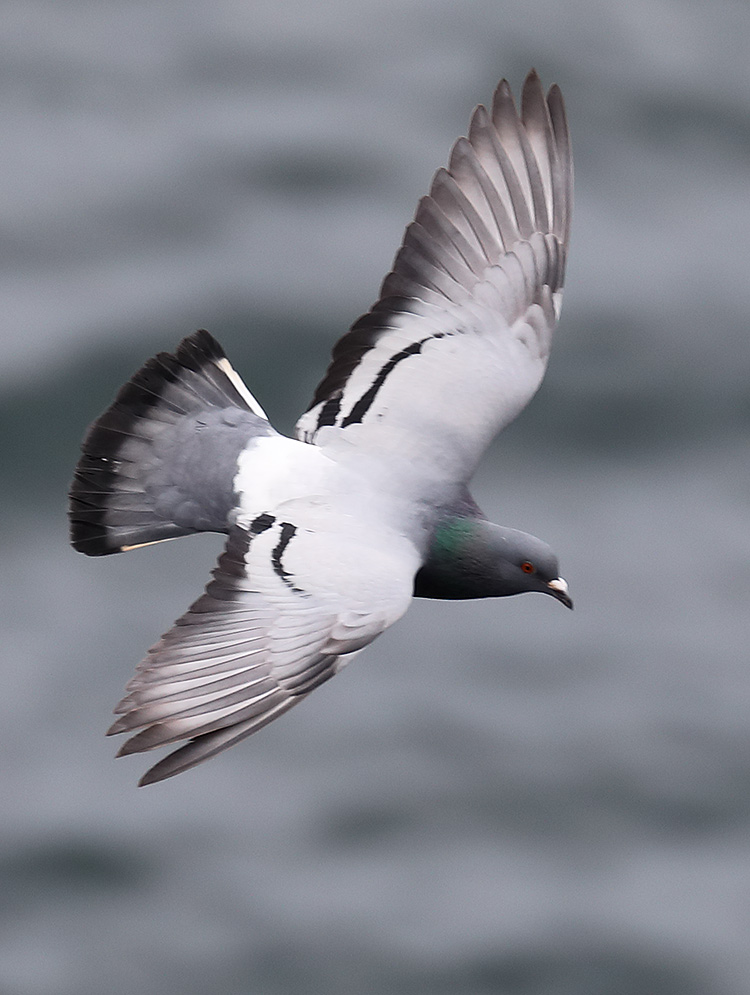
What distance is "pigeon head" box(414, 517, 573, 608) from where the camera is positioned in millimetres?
9992

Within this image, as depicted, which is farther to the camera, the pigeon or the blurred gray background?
the blurred gray background

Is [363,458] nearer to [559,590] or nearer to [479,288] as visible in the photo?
[559,590]

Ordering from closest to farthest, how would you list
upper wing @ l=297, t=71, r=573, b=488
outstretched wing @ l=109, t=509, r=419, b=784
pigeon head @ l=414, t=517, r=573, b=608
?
outstretched wing @ l=109, t=509, r=419, b=784 < pigeon head @ l=414, t=517, r=573, b=608 < upper wing @ l=297, t=71, r=573, b=488

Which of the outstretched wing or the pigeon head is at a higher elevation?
the pigeon head

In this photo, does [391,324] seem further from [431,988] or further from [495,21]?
[495,21]

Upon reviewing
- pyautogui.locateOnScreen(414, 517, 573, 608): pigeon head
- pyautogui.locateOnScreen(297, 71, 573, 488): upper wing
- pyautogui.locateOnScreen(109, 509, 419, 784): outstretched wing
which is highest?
pyautogui.locateOnScreen(297, 71, 573, 488): upper wing

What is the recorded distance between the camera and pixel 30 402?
1439cm

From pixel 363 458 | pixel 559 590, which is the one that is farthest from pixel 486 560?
pixel 363 458

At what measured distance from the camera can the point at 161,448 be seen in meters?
10.4

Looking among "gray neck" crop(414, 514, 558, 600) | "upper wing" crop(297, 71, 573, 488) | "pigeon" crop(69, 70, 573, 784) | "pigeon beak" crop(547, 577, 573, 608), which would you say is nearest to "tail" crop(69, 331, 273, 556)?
"pigeon" crop(69, 70, 573, 784)

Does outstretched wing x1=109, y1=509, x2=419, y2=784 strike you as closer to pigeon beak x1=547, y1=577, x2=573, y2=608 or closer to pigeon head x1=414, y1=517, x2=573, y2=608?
pigeon head x1=414, y1=517, x2=573, y2=608

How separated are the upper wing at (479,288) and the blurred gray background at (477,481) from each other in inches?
150

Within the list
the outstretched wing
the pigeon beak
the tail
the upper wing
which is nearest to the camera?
the outstretched wing

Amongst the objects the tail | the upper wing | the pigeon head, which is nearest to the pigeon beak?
the pigeon head
